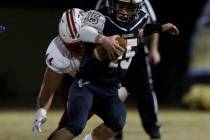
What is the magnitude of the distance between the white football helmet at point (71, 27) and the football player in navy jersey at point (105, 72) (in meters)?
0.36

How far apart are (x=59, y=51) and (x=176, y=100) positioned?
968 cm

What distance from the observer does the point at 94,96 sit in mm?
6848

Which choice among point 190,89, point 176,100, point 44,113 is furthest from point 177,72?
point 44,113

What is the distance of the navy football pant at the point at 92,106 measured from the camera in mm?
6621

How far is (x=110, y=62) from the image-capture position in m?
6.78

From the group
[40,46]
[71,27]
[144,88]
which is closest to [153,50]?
[144,88]

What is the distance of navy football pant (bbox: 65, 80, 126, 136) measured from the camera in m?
6.62

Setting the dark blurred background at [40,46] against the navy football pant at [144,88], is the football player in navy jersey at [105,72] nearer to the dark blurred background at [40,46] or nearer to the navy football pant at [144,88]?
the navy football pant at [144,88]

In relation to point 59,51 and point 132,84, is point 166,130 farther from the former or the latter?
point 59,51

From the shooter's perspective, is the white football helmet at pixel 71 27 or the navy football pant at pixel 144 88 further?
the navy football pant at pixel 144 88

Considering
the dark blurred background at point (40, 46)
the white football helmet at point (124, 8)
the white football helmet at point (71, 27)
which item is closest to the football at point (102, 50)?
the white football helmet at point (124, 8)

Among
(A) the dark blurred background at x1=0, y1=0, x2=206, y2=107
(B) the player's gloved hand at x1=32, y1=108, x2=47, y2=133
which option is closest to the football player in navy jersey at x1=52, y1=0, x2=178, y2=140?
(B) the player's gloved hand at x1=32, y1=108, x2=47, y2=133

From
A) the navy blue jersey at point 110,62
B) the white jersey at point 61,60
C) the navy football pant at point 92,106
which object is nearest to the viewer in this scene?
the navy football pant at point 92,106

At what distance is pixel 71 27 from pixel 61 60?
0.32 metres
